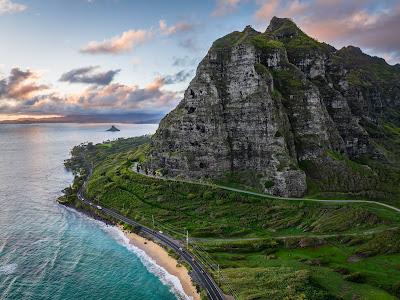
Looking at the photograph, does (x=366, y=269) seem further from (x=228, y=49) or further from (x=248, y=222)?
(x=228, y=49)

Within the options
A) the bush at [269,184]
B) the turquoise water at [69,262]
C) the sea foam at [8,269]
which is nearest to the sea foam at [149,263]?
the turquoise water at [69,262]

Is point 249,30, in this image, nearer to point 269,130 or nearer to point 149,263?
point 269,130

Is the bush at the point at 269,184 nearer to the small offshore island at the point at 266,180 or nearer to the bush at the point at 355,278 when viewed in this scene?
the small offshore island at the point at 266,180

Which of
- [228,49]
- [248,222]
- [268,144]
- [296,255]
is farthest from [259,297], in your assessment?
[228,49]

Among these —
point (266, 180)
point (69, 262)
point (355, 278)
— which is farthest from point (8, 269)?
point (266, 180)

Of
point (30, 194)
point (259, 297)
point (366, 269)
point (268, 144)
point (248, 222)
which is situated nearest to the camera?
point (259, 297)
